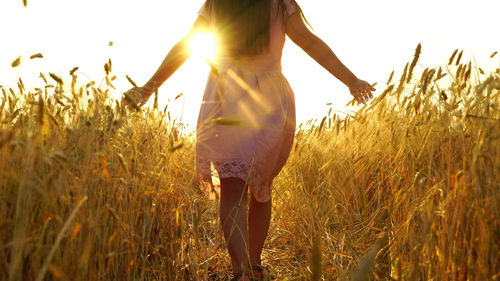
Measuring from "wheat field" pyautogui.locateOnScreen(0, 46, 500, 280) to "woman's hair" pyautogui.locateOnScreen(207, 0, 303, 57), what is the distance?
1.62 feet

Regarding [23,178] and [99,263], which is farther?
[99,263]

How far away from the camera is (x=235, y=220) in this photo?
204 cm

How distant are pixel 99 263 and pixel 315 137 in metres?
2.45

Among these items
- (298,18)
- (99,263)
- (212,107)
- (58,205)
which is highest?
(298,18)

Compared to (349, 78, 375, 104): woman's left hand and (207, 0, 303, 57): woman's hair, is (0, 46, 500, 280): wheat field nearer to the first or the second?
(349, 78, 375, 104): woman's left hand

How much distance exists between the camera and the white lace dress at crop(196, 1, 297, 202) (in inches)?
82.4

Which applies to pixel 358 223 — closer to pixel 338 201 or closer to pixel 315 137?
pixel 338 201

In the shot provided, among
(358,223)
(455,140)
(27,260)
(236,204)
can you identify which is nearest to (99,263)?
(27,260)

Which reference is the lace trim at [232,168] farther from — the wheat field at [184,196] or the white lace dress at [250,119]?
the wheat field at [184,196]

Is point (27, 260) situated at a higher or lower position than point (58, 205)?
lower

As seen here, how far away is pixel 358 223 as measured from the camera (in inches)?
104

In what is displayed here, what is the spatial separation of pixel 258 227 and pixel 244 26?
931 mm

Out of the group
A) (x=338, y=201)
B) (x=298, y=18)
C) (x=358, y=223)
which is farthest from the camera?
(x=338, y=201)

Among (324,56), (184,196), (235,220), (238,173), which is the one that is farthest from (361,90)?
(184,196)
